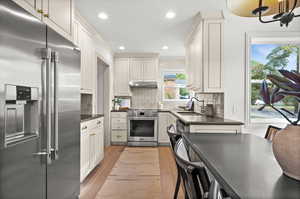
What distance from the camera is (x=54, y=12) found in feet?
5.97

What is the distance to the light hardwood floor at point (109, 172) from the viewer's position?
2523mm

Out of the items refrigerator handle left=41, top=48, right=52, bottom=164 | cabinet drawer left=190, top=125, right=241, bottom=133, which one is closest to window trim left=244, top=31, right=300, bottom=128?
cabinet drawer left=190, top=125, right=241, bottom=133

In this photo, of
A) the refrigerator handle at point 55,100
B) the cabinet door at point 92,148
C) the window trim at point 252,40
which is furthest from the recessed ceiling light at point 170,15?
the cabinet door at point 92,148

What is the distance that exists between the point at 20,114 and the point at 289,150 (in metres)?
1.43

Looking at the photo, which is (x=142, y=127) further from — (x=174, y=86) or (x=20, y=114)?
(x=20, y=114)

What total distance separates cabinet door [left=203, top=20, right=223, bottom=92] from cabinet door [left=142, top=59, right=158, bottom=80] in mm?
2659

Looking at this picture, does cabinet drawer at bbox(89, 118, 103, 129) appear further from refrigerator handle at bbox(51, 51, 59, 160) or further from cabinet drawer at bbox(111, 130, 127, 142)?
cabinet drawer at bbox(111, 130, 127, 142)

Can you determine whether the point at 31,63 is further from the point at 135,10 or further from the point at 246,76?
the point at 246,76

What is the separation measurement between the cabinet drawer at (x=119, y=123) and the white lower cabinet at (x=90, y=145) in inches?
62.9

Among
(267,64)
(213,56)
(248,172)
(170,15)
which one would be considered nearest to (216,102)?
(213,56)

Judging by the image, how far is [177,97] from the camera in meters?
5.91

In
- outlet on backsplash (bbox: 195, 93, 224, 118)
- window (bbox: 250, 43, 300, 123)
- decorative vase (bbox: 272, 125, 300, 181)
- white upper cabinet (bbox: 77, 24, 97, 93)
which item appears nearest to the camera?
decorative vase (bbox: 272, 125, 300, 181)

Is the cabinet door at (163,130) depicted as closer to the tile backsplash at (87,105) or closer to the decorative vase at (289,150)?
the tile backsplash at (87,105)

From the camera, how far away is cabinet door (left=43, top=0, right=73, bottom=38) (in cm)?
170
